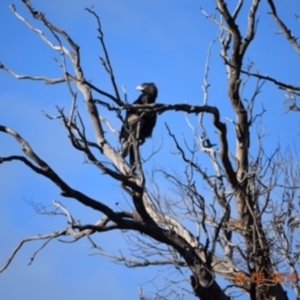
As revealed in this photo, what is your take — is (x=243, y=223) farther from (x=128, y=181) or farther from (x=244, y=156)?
(x=128, y=181)

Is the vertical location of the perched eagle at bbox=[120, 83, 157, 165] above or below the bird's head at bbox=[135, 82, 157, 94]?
below

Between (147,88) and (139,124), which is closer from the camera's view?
(139,124)

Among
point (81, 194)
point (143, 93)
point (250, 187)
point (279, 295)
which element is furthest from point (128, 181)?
point (143, 93)

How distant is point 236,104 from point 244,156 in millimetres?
623

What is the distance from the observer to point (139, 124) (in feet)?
24.3

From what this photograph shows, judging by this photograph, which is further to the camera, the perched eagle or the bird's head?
the bird's head

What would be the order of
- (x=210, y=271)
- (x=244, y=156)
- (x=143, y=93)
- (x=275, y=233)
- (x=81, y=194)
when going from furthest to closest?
(x=143, y=93), (x=244, y=156), (x=275, y=233), (x=210, y=271), (x=81, y=194)

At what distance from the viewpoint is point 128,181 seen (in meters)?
5.86

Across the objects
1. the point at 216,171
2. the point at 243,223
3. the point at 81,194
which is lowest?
the point at 81,194

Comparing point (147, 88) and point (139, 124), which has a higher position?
point (147, 88)

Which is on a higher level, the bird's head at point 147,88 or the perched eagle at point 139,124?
the bird's head at point 147,88

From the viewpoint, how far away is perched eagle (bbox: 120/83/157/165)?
6656 mm

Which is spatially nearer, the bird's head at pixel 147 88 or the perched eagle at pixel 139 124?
the perched eagle at pixel 139 124

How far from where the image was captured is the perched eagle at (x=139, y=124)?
21.8 feet
